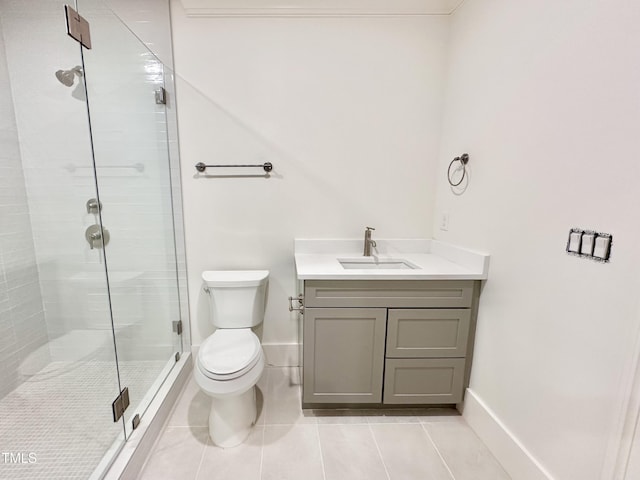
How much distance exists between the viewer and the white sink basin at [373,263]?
1858 mm

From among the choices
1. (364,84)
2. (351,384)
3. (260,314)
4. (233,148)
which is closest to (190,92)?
(233,148)

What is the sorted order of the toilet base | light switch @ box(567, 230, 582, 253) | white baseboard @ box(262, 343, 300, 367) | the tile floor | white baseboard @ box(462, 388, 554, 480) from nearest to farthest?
1. light switch @ box(567, 230, 582, 253)
2. white baseboard @ box(462, 388, 554, 480)
3. the tile floor
4. the toilet base
5. white baseboard @ box(262, 343, 300, 367)

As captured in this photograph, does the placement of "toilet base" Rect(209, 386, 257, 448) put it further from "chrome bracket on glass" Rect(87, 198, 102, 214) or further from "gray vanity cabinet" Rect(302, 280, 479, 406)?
"chrome bracket on glass" Rect(87, 198, 102, 214)

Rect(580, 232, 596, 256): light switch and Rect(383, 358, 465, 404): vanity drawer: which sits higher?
Rect(580, 232, 596, 256): light switch

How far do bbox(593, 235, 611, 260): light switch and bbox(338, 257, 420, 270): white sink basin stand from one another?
1012 millimetres

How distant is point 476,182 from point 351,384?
51.3 inches

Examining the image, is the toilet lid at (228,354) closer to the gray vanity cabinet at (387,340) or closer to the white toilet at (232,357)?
the white toilet at (232,357)

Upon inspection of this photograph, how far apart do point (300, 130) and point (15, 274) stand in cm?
195

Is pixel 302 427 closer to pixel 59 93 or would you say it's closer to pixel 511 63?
pixel 511 63

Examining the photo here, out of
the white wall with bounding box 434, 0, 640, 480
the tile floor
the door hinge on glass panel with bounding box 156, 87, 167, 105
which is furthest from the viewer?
the door hinge on glass panel with bounding box 156, 87, 167, 105

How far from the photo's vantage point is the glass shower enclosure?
4.77ft

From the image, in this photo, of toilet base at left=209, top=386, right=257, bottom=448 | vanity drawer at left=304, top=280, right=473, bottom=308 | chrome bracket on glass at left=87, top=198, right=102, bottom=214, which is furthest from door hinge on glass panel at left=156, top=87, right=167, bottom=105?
toilet base at left=209, top=386, right=257, bottom=448

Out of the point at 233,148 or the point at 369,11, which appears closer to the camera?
the point at 369,11

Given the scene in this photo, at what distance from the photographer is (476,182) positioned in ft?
4.97
